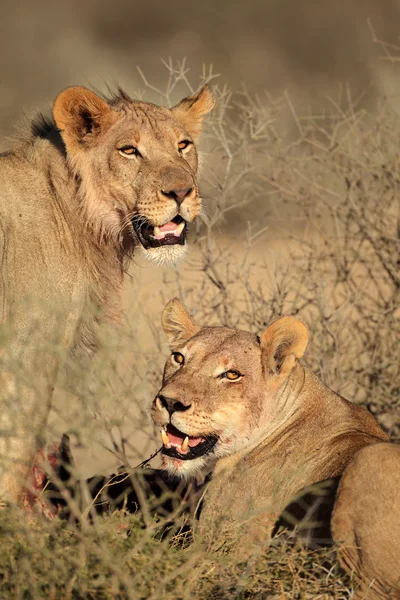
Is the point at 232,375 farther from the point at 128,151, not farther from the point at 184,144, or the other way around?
the point at 184,144

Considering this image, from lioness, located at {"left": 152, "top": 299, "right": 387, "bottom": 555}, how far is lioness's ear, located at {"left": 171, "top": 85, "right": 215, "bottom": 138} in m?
1.27

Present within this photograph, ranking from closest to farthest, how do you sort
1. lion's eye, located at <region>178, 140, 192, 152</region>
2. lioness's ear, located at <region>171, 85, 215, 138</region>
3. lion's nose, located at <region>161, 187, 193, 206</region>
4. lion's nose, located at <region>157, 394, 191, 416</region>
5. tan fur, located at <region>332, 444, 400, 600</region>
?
tan fur, located at <region>332, 444, 400, 600</region> → lion's nose, located at <region>157, 394, 191, 416</region> → lion's nose, located at <region>161, 187, 193, 206</region> → lion's eye, located at <region>178, 140, 192, 152</region> → lioness's ear, located at <region>171, 85, 215, 138</region>

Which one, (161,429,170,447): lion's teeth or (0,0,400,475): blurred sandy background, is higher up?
(0,0,400,475): blurred sandy background

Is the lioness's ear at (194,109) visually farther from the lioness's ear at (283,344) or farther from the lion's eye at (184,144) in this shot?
the lioness's ear at (283,344)

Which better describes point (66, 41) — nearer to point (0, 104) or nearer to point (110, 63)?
point (110, 63)

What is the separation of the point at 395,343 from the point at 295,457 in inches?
90.3

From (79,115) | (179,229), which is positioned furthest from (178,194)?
(79,115)

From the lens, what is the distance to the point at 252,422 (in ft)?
15.5

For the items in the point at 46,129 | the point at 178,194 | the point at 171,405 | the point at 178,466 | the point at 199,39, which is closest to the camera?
the point at 171,405

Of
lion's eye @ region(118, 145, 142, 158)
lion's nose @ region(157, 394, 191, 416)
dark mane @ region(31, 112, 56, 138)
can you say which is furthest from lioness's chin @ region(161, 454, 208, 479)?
dark mane @ region(31, 112, 56, 138)

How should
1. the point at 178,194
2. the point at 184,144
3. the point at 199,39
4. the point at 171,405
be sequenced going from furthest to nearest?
the point at 199,39, the point at 184,144, the point at 178,194, the point at 171,405

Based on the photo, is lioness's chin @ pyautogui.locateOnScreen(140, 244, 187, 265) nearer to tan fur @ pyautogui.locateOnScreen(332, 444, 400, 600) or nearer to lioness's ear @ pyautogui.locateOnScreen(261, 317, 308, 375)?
lioness's ear @ pyautogui.locateOnScreen(261, 317, 308, 375)

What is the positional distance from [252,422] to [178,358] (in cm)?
42

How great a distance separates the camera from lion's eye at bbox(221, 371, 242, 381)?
467 cm
